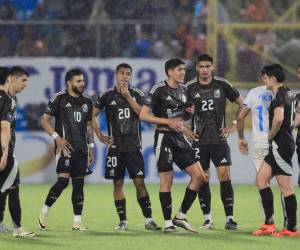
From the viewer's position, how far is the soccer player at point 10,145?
11.4 meters

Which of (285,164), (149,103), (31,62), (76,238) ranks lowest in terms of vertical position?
(76,238)

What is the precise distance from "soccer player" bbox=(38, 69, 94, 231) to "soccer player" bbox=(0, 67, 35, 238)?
44.2 inches

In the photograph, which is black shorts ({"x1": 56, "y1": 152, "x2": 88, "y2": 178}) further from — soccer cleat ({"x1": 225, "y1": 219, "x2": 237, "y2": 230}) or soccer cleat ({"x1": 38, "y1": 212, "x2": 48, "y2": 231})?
soccer cleat ({"x1": 225, "y1": 219, "x2": 237, "y2": 230})

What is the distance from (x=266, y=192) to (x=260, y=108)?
49.8 inches

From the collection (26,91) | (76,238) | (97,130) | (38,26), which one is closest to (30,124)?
(26,91)

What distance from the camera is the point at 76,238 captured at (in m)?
11.9

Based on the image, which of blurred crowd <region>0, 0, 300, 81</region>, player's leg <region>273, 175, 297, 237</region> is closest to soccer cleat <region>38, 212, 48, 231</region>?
player's leg <region>273, 175, 297, 237</region>

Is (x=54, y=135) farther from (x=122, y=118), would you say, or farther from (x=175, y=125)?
(x=175, y=125)

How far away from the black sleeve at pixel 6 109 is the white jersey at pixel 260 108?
3.05 meters

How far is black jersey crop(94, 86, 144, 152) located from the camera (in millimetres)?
13141

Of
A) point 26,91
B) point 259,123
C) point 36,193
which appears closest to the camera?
point 259,123

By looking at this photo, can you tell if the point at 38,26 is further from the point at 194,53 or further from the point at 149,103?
the point at 149,103

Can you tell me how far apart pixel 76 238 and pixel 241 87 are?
9.70 m

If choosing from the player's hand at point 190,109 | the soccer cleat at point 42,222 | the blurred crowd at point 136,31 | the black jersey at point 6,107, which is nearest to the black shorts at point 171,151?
the player's hand at point 190,109
